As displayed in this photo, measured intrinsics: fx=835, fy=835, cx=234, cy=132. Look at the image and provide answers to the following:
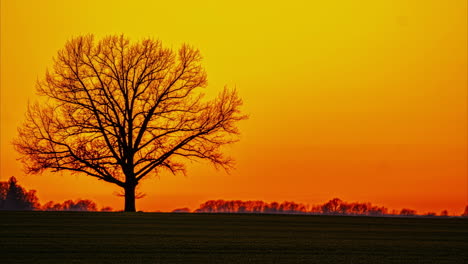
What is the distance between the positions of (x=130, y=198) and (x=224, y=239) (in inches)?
760

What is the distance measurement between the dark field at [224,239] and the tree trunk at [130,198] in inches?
333

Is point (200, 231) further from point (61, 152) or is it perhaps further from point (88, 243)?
point (61, 152)

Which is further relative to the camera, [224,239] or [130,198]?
[130,198]

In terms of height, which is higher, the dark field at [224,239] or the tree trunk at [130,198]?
the tree trunk at [130,198]

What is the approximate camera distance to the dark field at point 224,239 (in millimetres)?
15880

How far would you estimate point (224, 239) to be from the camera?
66.0 ft

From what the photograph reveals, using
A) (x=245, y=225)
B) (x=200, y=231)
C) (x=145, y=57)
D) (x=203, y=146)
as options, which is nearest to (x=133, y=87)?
(x=145, y=57)

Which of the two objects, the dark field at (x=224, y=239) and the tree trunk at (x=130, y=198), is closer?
the dark field at (x=224, y=239)

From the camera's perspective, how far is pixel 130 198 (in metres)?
38.9

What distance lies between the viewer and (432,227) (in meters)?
26.6

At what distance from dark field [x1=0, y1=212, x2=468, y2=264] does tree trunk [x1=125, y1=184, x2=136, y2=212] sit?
847cm

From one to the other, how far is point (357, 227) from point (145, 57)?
16.1 meters

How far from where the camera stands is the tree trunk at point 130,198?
38.6 m

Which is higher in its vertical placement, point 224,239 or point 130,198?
point 130,198
